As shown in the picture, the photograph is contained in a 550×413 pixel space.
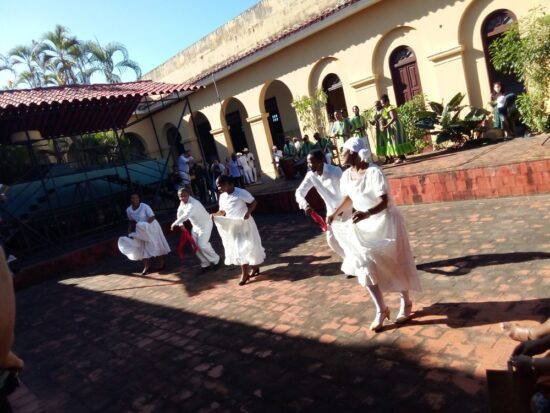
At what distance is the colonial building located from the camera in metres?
11.3

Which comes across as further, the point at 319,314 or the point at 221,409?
the point at 319,314

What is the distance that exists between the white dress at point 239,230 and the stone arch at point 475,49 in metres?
7.89

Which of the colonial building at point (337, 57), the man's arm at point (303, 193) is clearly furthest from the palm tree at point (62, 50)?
the man's arm at point (303, 193)

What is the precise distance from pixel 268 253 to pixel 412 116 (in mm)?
6347

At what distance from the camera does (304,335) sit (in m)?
4.27

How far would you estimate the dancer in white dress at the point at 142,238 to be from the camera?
27.2 feet

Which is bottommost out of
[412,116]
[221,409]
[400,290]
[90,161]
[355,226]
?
[221,409]

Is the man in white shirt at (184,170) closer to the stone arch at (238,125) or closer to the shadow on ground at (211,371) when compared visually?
the stone arch at (238,125)

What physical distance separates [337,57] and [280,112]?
208 inches

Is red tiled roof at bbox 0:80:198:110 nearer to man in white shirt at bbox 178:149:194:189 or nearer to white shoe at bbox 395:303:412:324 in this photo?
man in white shirt at bbox 178:149:194:189

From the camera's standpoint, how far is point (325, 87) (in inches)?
589

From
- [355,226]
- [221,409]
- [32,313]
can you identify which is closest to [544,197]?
[355,226]

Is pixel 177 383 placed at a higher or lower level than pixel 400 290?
lower

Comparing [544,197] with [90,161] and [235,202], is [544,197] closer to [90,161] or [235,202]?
[235,202]
